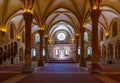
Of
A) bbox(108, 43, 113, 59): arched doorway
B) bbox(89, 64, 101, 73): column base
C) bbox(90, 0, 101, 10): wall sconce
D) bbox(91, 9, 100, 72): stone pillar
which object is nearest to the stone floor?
bbox(89, 64, 101, 73): column base

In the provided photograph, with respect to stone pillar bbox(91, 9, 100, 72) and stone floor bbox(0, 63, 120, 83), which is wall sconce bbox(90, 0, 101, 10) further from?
stone floor bbox(0, 63, 120, 83)

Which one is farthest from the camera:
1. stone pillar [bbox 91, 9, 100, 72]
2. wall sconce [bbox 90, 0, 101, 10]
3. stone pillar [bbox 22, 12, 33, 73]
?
wall sconce [bbox 90, 0, 101, 10]

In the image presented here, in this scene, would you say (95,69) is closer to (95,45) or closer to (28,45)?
(95,45)

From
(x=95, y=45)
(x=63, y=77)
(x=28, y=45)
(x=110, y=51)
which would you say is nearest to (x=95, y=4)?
(x=95, y=45)

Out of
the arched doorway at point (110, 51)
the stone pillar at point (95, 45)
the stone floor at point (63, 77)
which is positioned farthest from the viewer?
the arched doorway at point (110, 51)

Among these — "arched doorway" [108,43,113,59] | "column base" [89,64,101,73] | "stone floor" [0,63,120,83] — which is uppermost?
"arched doorway" [108,43,113,59]

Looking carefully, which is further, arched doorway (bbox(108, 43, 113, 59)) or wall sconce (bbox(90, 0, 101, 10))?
arched doorway (bbox(108, 43, 113, 59))

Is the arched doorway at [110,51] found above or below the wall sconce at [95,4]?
below

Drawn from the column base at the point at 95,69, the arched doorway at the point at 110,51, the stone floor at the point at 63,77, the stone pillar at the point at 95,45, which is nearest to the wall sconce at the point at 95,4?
the stone pillar at the point at 95,45

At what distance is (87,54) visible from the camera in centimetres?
4947

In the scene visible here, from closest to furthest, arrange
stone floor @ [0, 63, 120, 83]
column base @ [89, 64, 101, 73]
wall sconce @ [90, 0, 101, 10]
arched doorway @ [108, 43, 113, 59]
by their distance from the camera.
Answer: stone floor @ [0, 63, 120, 83]
column base @ [89, 64, 101, 73]
wall sconce @ [90, 0, 101, 10]
arched doorway @ [108, 43, 113, 59]

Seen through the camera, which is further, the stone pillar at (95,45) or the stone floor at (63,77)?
the stone pillar at (95,45)

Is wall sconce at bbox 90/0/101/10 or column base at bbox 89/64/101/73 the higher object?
wall sconce at bbox 90/0/101/10

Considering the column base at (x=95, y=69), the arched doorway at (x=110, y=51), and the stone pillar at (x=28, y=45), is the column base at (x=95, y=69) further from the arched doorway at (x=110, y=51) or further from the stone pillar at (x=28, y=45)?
the arched doorway at (x=110, y=51)
